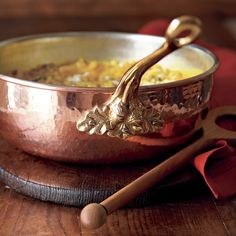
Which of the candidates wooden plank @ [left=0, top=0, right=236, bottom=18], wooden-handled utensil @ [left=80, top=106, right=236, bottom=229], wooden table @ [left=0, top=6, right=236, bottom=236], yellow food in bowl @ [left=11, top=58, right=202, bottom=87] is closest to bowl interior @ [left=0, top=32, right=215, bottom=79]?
yellow food in bowl @ [left=11, top=58, right=202, bottom=87]

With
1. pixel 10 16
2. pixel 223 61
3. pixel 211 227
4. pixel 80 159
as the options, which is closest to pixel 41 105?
pixel 80 159

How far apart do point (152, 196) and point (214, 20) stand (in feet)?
3.09

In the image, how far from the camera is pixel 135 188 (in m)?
0.65

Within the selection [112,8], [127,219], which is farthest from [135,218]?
[112,8]

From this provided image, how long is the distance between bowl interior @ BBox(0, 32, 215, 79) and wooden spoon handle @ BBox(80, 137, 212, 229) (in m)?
0.23

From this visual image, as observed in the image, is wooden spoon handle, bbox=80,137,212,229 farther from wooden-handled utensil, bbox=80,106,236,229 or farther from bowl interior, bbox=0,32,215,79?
bowl interior, bbox=0,32,215,79

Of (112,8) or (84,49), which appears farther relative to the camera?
(112,8)

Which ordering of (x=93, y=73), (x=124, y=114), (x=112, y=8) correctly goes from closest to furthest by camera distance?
(x=124, y=114)
(x=93, y=73)
(x=112, y=8)

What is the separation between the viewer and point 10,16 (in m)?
1.51

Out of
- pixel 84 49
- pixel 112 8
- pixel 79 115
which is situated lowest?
pixel 112 8

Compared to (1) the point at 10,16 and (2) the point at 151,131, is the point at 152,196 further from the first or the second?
(1) the point at 10,16

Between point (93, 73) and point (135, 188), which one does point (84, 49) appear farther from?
point (135, 188)

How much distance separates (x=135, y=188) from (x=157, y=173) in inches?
1.8

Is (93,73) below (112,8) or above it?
above
